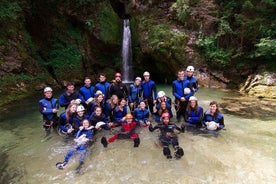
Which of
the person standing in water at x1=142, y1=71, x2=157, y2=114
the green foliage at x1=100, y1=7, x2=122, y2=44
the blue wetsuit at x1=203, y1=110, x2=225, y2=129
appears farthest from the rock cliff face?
the blue wetsuit at x1=203, y1=110, x2=225, y2=129

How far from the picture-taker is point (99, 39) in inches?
736

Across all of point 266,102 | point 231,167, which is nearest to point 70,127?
point 231,167

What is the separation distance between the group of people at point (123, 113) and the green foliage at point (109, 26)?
1035 cm

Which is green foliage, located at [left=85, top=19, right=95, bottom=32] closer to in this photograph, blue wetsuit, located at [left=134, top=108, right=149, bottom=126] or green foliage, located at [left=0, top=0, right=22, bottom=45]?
green foliage, located at [left=0, top=0, right=22, bottom=45]

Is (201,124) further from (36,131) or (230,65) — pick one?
(230,65)

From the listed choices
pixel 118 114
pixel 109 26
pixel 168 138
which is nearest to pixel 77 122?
pixel 118 114

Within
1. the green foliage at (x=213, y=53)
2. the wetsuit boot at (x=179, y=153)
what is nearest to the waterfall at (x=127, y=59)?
the green foliage at (x=213, y=53)

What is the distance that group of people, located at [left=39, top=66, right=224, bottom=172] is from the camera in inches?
286

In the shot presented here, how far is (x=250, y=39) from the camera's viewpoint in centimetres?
1530

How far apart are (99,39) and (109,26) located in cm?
128

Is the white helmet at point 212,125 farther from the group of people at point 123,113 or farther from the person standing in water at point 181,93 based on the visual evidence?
the person standing in water at point 181,93

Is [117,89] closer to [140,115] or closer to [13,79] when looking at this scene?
[140,115]

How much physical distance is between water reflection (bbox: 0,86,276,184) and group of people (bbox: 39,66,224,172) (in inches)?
12.1

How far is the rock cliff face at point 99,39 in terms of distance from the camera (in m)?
15.8
